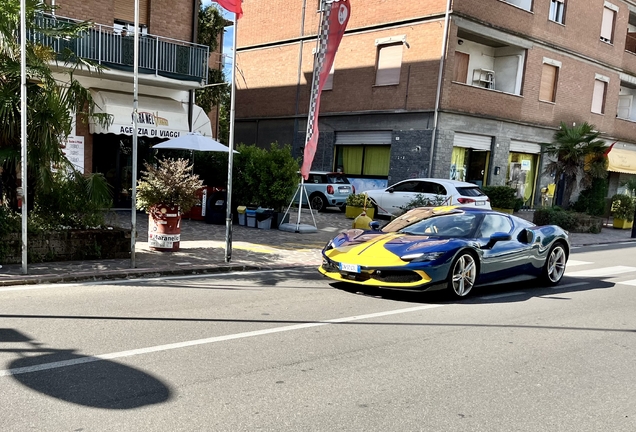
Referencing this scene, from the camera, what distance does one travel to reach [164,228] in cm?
1067

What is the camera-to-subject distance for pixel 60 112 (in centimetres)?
880

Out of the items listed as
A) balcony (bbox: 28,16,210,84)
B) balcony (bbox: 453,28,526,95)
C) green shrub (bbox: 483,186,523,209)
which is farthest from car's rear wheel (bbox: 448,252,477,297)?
balcony (bbox: 453,28,526,95)

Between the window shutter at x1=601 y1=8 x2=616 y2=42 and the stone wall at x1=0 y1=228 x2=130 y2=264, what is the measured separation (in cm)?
2839

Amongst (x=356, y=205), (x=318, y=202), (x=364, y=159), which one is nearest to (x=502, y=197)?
(x=364, y=159)

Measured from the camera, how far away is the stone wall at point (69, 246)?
865 centimetres

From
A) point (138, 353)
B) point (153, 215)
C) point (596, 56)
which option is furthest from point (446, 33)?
point (138, 353)

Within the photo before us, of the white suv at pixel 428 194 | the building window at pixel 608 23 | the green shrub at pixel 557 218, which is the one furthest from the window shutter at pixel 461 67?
the building window at pixel 608 23

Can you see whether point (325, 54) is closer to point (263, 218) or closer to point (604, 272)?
point (263, 218)

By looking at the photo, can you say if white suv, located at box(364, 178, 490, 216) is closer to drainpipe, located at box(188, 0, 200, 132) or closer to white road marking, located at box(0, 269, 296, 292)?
drainpipe, located at box(188, 0, 200, 132)

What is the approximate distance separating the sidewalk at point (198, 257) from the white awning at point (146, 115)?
2551 mm

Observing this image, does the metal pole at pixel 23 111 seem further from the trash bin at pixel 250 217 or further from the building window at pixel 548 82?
the building window at pixel 548 82

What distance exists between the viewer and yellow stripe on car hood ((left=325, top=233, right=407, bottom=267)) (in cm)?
761

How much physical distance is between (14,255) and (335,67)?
63.4ft

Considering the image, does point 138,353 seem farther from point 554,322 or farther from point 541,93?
point 541,93
